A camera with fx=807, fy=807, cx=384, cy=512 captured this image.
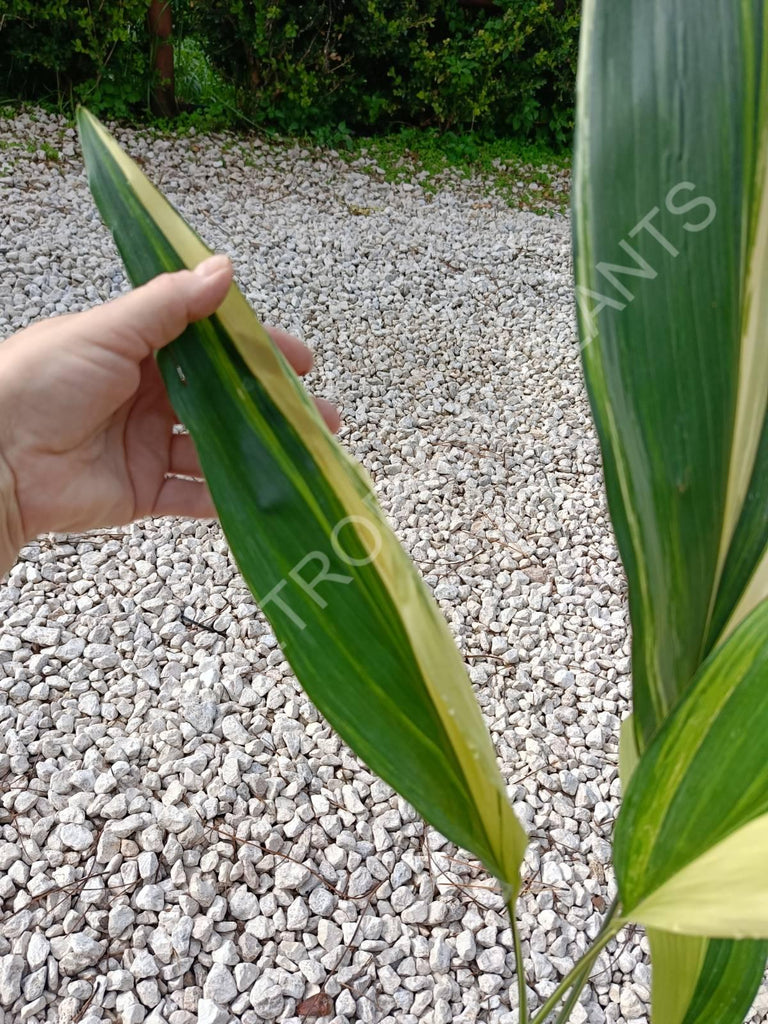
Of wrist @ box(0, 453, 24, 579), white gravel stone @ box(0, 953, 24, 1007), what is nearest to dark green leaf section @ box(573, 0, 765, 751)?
wrist @ box(0, 453, 24, 579)

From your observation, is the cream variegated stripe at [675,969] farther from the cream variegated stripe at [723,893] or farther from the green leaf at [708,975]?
the cream variegated stripe at [723,893]

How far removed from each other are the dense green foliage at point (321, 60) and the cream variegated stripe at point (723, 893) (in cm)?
347

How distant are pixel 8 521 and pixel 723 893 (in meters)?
0.60

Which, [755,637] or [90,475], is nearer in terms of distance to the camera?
[755,637]

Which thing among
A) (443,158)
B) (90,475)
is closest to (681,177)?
(90,475)

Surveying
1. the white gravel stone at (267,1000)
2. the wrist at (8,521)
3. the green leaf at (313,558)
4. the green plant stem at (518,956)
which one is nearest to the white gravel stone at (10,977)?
the white gravel stone at (267,1000)

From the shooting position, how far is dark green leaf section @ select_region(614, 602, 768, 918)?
13.2 inches

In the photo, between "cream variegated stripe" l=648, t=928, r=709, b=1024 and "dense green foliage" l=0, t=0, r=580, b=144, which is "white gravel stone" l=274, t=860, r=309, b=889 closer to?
"cream variegated stripe" l=648, t=928, r=709, b=1024

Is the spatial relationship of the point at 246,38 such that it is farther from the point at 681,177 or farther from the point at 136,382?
the point at 681,177

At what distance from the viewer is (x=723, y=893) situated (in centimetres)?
30

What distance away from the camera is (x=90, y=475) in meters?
0.72

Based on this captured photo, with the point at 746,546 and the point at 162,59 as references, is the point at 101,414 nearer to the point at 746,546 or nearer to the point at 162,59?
the point at 746,546

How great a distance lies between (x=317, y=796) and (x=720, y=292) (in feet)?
3.35

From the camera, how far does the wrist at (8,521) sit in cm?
66
